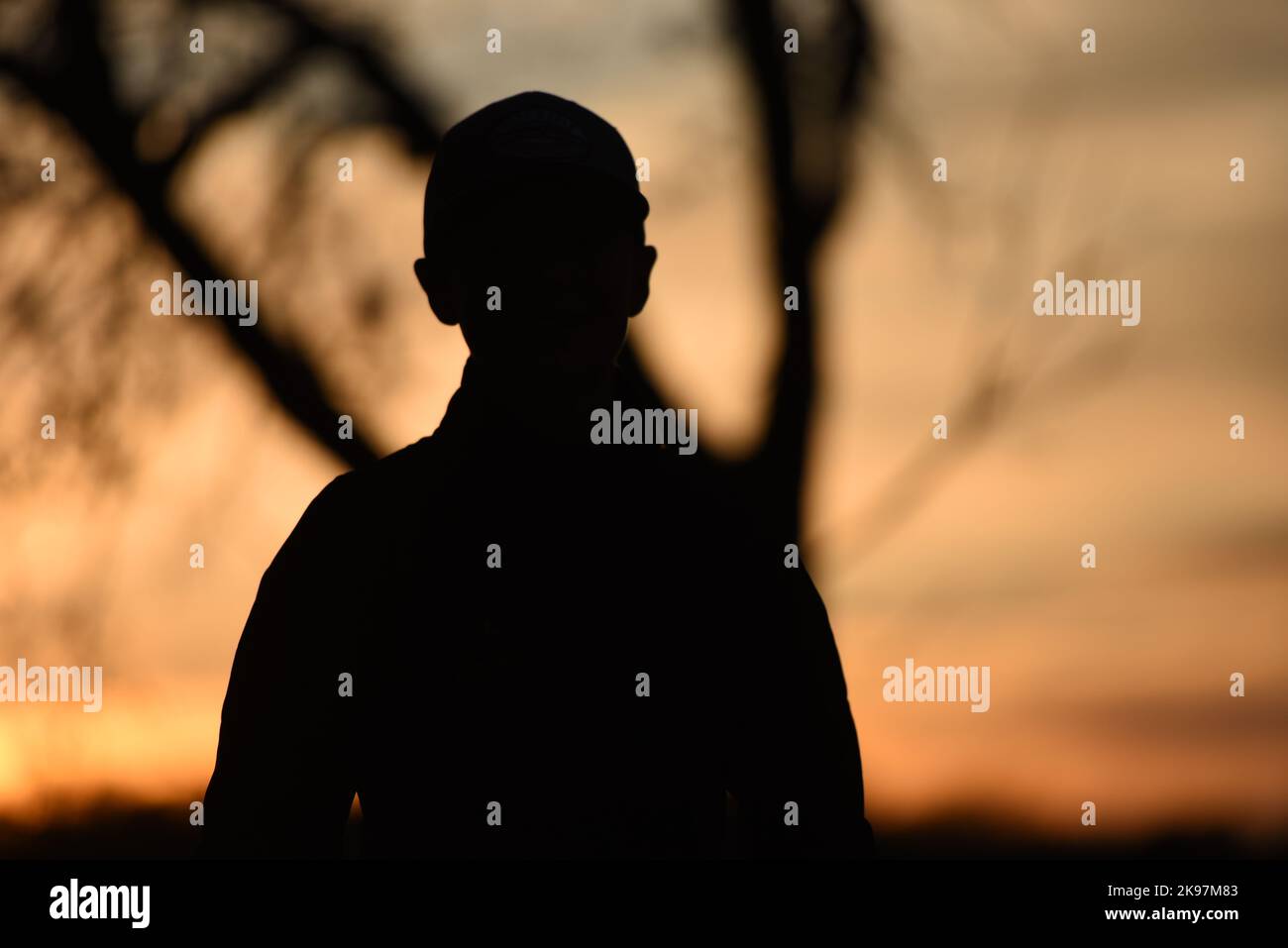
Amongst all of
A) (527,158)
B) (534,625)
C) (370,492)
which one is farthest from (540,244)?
(534,625)

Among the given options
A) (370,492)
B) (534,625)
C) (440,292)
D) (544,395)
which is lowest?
(534,625)

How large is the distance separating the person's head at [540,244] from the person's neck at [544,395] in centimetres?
1

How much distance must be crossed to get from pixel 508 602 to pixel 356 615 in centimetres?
25

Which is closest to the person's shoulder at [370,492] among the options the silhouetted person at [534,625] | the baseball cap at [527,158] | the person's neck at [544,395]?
the silhouetted person at [534,625]

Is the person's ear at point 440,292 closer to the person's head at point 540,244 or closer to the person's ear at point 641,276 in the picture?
the person's head at point 540,244

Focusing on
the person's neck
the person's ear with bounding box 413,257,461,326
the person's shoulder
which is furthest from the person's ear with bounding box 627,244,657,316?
the person's shoulder

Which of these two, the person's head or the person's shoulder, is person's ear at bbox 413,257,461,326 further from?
the person's shoulder

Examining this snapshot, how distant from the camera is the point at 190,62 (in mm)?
5426

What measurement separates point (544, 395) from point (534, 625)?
0.37 m

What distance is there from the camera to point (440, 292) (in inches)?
89.3

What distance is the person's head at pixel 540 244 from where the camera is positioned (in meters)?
2.16

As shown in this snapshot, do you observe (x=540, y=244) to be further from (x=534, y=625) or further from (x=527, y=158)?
(x=534, y=625)

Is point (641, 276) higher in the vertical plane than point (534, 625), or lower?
higher
